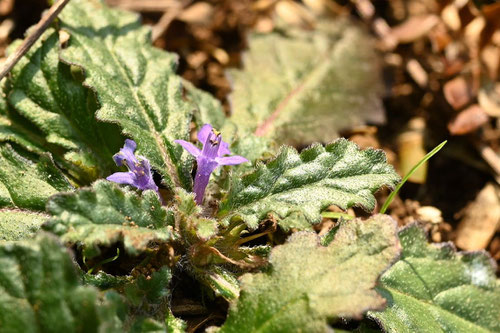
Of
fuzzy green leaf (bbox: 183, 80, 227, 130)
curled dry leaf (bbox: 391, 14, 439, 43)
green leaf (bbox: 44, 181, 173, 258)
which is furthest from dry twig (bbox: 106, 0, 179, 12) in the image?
green leaf (bbox: 44, 181, 173, 258)

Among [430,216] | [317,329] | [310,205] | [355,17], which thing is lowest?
[430,216]

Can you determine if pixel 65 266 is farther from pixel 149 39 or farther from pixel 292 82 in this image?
pixel 292 82

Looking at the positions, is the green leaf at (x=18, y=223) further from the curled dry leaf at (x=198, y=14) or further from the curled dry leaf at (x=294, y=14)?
the curled dry leaf at (x=294, y=14)

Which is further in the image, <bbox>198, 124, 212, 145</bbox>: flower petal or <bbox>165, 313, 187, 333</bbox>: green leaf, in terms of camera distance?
<bbox>198, 124, 212, 145</bbox>: flower petal

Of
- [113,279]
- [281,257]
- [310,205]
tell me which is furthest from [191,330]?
[310,205]

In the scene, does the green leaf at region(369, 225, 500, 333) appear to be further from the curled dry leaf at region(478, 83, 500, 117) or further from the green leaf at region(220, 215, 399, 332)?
the curled dry leaf at region(478, 83, 500, 117)
